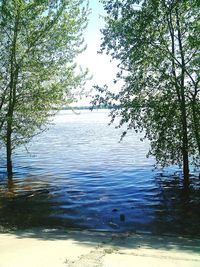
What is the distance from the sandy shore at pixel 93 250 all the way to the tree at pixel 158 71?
9.91m

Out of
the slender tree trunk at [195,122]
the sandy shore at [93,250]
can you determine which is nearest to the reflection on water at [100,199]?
the sandy shore at [93,250]

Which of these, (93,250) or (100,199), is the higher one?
(93,250)

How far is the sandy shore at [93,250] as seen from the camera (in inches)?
417

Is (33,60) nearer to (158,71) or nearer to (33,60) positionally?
(33,60)

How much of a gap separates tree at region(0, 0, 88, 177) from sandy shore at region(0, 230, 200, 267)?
1427 centimetres

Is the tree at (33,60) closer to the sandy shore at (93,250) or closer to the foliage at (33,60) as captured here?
the foliage at (33,60)

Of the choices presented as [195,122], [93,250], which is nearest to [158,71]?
[195,122]

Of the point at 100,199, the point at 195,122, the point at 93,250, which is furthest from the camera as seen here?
the point at 100,199

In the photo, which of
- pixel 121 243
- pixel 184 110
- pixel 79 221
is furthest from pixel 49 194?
pixel 121 243

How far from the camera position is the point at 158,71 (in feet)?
76.3

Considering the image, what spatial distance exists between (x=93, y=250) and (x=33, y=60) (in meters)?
18.4

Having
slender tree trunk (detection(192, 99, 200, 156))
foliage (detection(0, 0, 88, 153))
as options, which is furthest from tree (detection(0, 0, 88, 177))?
slender tree trunk (detection(192, 99, 200, 156))

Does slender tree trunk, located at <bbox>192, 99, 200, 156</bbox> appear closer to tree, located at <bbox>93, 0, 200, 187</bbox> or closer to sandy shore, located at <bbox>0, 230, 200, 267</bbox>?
tree, located at <bbox>93, 0, 200, 187</bbox>

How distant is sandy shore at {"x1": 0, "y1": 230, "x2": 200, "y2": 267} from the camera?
1059cm
